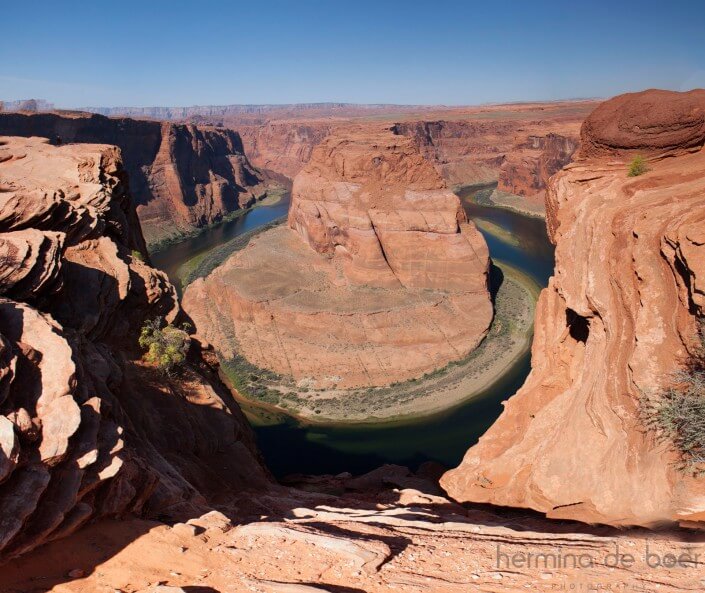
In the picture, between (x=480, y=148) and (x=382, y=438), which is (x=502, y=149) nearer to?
(x=480, y=148)

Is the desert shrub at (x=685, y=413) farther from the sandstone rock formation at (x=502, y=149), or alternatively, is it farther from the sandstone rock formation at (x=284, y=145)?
the sandstone rock formation at (x=284, y=145)

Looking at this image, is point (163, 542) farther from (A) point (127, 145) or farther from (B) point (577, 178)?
(A) point (127, 145)

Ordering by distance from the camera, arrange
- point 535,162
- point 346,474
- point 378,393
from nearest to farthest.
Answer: point 346,474, point 378,393, point 535,162

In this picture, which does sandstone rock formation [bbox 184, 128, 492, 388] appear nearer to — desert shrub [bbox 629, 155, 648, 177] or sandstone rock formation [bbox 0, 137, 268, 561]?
sandstone rock formation [bbox 0, 137, 268, 561]

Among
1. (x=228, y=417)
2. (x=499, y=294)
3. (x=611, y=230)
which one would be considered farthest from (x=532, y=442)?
(x=499, y=294)

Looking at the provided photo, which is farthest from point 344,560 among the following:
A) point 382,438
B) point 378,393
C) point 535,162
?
point 535,162

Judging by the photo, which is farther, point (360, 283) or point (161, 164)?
point (161, 164)

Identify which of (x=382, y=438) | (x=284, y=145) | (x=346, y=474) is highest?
(x=284, y=145)

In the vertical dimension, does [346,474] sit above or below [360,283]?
below

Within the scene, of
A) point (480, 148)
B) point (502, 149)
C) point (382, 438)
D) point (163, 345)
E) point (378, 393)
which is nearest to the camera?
point (163, 345)
